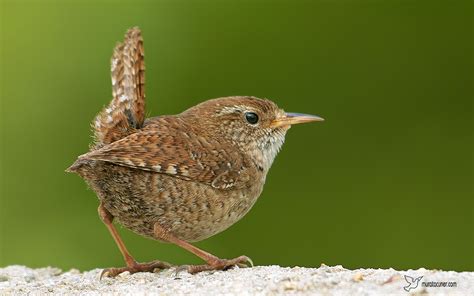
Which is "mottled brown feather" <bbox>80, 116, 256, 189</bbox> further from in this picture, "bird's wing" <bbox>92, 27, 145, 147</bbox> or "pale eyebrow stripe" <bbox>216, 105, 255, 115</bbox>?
"pale eyebrow stripe" <bbox>216, 105, 255, 115</bbox>

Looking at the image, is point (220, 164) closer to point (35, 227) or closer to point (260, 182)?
point (260, 182)

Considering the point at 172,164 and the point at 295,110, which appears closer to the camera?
the point at 172,164

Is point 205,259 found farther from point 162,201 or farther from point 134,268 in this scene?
point 134,268

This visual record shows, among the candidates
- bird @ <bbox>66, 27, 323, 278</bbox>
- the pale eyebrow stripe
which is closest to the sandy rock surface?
bird @ <bbox>66, 27, 323, 278</bbox>

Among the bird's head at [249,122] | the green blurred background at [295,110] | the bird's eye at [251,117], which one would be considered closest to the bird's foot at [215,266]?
the bird's head at [249,122]

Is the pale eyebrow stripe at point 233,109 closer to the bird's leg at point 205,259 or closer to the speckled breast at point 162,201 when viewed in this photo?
the speckled breast at point 162,201

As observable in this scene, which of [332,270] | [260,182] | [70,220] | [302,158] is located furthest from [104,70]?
[332,270]

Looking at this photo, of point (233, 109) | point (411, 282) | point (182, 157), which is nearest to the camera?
point (411, 282)

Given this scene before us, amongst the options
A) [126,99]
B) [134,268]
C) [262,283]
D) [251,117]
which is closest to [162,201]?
[134,268]
